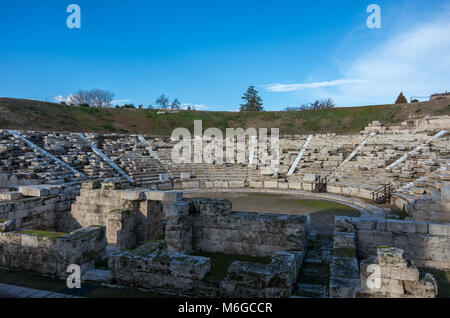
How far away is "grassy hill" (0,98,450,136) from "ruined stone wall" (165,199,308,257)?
106 ft

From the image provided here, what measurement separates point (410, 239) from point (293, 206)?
24.8 feet

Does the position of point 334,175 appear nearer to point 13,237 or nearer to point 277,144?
point 277,144

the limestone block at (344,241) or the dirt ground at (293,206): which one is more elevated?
the limestone block at (344,241)

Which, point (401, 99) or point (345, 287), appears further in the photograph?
point (401, 99)

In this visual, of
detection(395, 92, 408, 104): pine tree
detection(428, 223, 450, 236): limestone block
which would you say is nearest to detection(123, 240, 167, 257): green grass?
detection(428, 223, 450, 236): limestone block

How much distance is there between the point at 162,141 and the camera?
30.3 m

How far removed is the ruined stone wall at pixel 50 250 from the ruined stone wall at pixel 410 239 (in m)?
6.14

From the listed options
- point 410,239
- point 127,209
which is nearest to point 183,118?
point 127,209

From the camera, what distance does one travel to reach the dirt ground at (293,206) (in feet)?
40.0

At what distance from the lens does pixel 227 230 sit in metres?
7.96

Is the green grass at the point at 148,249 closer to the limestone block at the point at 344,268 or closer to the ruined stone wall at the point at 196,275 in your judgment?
the ruined stone wall at the point at 196,275

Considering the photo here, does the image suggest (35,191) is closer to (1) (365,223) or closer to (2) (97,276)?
(2) (97,276)

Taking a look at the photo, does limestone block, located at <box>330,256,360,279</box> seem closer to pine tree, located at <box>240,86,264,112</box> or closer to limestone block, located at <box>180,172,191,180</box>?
limestone block, located at <box>180,172,191,180</box>

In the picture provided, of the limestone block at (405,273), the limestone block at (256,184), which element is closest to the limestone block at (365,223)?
the limestone block at (405,273)
